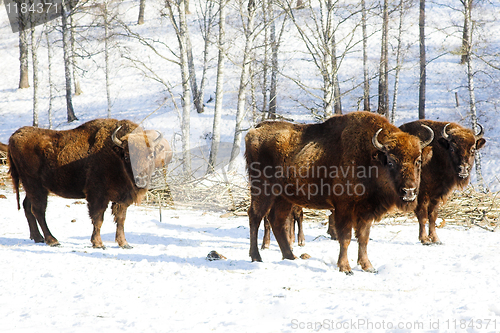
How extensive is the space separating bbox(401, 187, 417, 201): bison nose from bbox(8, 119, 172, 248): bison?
167 inches


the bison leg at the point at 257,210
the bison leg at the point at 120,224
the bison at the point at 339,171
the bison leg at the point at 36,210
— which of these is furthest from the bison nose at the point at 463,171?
the bison leg at the point at 36,210

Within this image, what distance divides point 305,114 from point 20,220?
59.0ft

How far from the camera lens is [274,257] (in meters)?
7.07

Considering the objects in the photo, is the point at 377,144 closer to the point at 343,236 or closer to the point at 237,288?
the point at 343,236

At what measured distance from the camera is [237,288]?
4.84m

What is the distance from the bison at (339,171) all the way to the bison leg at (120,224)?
7.85 ft

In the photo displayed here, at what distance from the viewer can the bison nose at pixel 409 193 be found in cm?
552

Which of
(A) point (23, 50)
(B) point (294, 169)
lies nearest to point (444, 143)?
(B) point (294, 169)

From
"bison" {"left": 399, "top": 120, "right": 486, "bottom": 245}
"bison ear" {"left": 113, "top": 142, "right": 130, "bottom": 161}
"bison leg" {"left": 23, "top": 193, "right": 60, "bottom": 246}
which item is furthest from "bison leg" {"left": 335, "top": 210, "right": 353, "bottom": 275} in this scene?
"bison leg" {"left": 23, "top": 193, "right": 60, "bottom": 246}

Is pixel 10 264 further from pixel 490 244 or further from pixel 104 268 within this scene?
pixel 490 244

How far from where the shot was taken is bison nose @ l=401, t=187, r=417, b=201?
18.1 feet

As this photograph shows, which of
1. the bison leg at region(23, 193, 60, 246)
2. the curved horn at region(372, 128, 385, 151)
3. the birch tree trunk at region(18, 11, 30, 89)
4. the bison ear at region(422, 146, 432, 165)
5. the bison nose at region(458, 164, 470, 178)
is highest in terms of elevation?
the birch tree trunk at region(18, 11, 30, 89)

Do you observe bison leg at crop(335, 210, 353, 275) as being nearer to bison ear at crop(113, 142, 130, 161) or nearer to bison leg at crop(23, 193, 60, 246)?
bison ear at crop(113, 142, 130, 161)

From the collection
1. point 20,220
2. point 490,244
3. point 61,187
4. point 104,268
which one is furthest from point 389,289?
point 20,220
